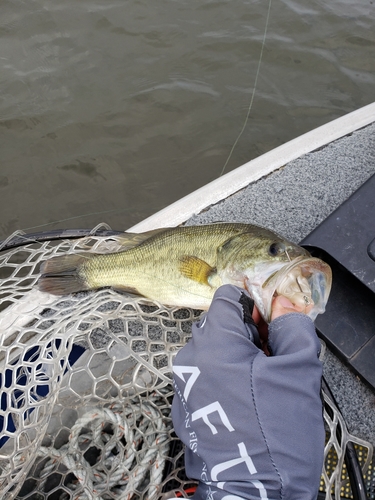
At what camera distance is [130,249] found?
2229mm

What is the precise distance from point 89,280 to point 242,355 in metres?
1.10

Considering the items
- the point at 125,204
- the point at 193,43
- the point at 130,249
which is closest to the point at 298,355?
the point at 130,249

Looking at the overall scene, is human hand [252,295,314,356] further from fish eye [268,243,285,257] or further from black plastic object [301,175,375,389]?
black plastic object [301,175,375,389]

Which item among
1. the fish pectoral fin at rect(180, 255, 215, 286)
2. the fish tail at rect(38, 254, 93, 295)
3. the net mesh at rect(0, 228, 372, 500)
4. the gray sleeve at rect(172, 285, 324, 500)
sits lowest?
the net mesh at rect(0, 228, 372, 500)

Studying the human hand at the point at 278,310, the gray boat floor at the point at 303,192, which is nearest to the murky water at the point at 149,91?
the gray boat floor at the point at 303,192

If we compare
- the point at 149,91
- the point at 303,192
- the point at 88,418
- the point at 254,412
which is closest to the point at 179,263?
the point at 88,418

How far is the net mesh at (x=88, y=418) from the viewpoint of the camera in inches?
70.6

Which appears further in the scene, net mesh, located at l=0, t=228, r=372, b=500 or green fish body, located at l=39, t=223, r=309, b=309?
green fish body, located at l=39, t=223, r=309, b=309

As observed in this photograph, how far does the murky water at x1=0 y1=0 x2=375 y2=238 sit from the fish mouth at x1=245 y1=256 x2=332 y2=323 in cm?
259

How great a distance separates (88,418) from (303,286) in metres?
1.13

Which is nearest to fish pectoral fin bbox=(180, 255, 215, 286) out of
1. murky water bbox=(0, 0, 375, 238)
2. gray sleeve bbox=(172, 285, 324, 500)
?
gray sleeve bbox=(172, 285, 324, 500)

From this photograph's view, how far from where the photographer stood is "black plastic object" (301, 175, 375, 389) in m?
2.05

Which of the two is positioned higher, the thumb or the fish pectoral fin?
the thumb

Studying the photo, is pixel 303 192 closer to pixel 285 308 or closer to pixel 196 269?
pixel 196 269
